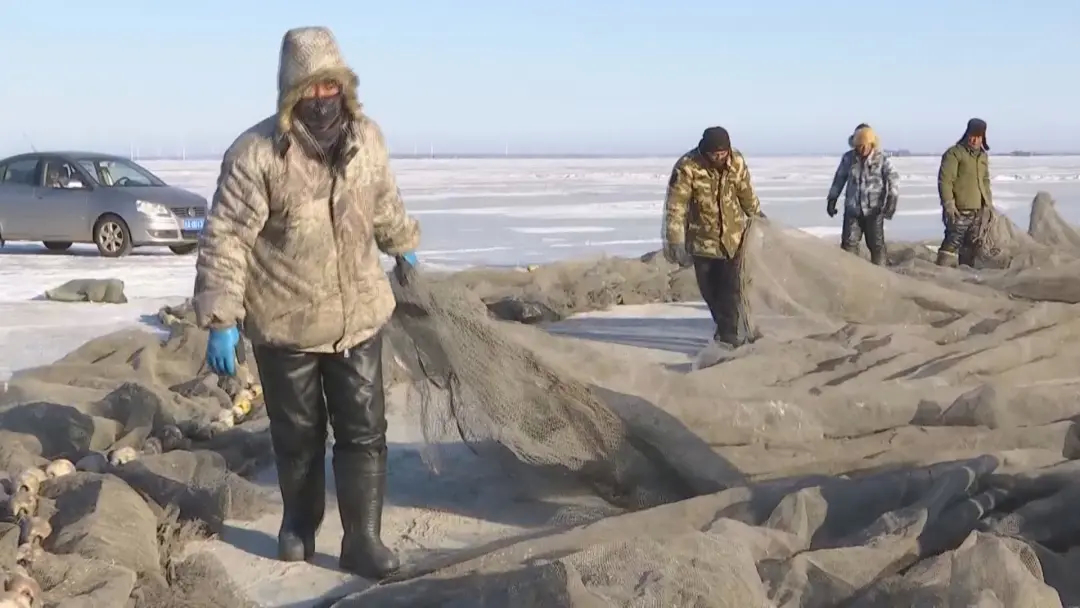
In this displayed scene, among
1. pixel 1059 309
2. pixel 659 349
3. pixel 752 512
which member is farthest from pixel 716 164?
pixel 752 512

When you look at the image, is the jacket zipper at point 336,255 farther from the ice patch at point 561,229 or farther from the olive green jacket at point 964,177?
the ice patch at point 561,229

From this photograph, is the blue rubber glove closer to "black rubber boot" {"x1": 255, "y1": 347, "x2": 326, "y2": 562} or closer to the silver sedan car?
"black rubber boot" {"x1": 255, "y1": 347, "x2": 326, "y2": 562}

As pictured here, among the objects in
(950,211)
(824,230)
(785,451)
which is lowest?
(824,230)

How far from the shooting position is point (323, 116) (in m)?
3.83

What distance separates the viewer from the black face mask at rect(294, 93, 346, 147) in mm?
3820

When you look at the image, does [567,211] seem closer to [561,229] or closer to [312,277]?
[561,229]

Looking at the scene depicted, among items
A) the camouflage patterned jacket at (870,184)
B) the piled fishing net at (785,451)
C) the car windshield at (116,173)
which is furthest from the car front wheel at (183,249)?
the piled fishing net at (785,451)

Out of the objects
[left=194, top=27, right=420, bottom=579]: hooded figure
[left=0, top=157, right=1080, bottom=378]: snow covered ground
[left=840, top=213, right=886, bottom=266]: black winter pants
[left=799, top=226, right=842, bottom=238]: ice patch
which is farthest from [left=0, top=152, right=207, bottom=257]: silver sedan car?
[left=194, top=27, right=420, bottom=579]: hooded figure

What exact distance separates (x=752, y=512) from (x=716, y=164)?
12.4 ft

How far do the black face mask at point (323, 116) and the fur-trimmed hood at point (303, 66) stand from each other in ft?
0.13

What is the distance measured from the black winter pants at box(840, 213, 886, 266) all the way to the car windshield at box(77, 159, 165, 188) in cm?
1094

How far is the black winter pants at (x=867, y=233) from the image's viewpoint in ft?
35.1

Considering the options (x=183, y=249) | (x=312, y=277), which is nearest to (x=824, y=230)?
(x=183, y=249)

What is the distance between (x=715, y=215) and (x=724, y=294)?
1.60 ft
